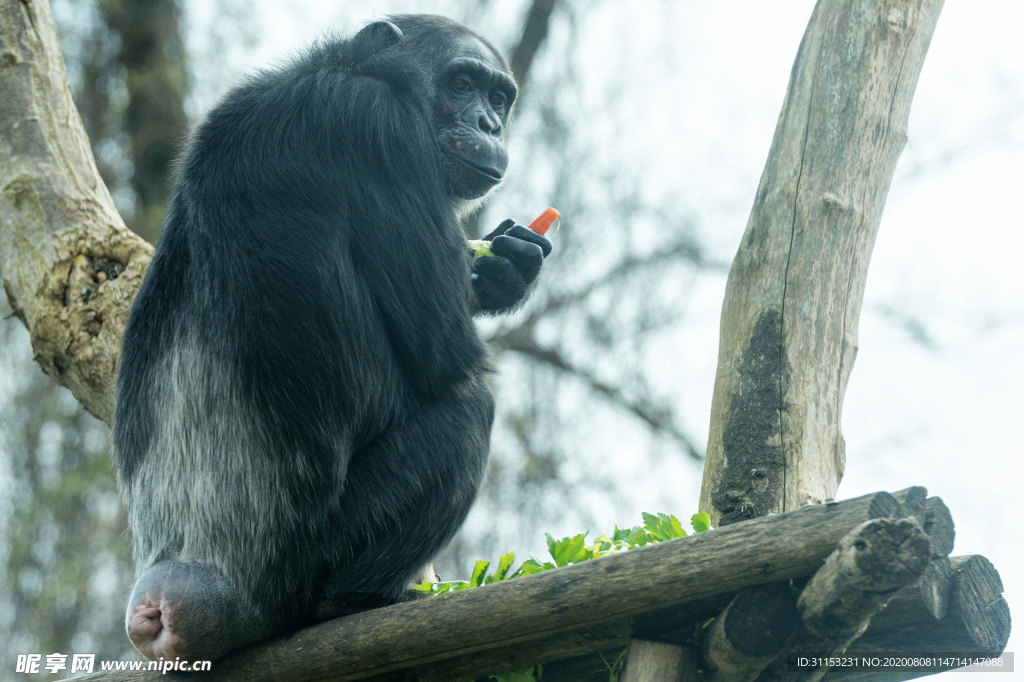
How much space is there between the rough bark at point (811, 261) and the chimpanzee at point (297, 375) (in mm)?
1125

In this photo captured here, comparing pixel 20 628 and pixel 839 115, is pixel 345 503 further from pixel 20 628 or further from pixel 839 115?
pixel 20 628

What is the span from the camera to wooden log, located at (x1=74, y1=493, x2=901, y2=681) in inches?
100

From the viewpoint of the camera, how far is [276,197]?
3467mm

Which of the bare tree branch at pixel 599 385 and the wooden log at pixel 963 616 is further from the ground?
the bare tree branch at pixel 599 385

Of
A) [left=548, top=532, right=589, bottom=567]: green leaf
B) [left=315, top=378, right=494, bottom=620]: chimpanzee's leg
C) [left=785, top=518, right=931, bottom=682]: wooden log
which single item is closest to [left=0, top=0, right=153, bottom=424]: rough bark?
[left=315, top=378, right=494, bottom=620]: chimpanzee's leg

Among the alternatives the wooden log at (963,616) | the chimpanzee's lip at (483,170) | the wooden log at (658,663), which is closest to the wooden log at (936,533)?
the wooden log at (963,616)

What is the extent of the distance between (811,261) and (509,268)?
1.44 m

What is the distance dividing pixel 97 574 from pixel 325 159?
9390mm

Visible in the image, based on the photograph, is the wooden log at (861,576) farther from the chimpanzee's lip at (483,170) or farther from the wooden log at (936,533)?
the chimpanzee's lip at (483,170)

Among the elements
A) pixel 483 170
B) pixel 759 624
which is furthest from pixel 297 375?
pixel 759 624

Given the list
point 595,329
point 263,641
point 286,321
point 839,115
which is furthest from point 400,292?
point 595,329

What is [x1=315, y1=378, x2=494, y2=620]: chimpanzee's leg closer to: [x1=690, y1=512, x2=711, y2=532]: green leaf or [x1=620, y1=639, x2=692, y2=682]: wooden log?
[x1=690, y1=512, x2=711, y2=532]: green leaf

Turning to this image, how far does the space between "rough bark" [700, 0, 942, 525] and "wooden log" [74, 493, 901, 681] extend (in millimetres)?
1219

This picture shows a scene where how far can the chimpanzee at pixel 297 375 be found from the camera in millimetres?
3318
